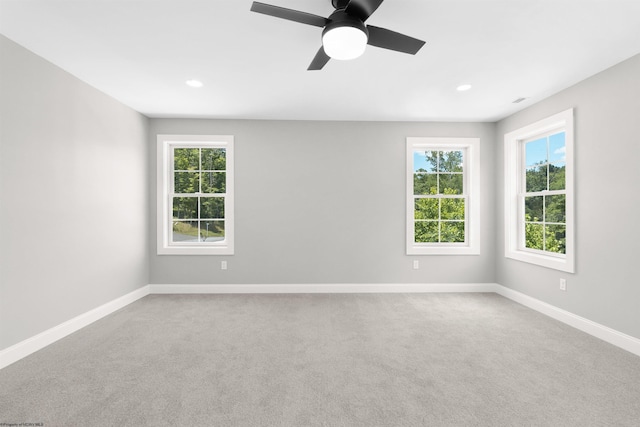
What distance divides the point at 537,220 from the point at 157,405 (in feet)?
14.6

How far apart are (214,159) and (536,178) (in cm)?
446

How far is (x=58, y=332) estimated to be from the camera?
2.76m

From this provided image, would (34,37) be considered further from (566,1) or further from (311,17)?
(566,1)

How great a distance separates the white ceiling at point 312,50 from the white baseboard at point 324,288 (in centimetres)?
250

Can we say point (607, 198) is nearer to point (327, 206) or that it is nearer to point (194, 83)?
point (327, 206)

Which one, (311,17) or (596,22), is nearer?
(311,17)

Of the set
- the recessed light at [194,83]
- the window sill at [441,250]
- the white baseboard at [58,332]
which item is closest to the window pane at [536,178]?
the window sill at [441,250]

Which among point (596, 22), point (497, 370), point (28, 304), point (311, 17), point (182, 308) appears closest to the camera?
point (311, 17)

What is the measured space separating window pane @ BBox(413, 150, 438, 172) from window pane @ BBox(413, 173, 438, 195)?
9cm

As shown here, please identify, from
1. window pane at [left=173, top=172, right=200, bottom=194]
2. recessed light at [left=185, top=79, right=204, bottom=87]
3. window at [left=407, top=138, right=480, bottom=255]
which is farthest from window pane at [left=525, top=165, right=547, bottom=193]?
window pane at [left=173, top=172, right=200, bottom=194]

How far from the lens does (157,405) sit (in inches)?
71.9

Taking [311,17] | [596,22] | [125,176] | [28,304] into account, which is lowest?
[28,304]

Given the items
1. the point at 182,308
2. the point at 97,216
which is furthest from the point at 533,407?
the point at 97,216

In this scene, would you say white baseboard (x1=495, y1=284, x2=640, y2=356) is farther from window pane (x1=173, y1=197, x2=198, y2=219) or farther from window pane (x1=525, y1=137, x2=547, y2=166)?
window pane (x1=173, y1=197, x2=198, y2=219)
